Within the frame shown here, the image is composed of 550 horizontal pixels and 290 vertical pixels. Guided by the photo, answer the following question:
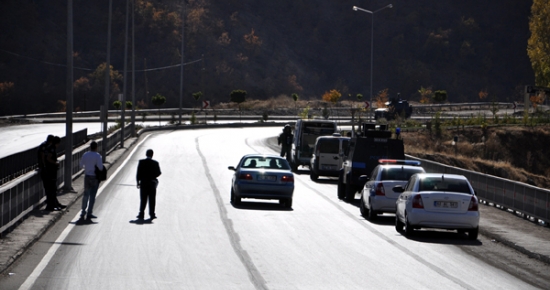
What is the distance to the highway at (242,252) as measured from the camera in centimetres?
1296

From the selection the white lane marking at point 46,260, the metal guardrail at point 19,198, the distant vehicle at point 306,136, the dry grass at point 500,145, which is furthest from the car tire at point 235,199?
the dry grass at point 500,145

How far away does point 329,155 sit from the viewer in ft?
118

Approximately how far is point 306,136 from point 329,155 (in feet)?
17.0

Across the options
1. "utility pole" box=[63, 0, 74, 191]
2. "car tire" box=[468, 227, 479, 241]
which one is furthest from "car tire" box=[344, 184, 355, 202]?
"utility pole" box=[63, 0, 74, 191]

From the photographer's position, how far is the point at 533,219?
75.7 ft

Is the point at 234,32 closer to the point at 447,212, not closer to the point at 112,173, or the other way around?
the point at 112,173

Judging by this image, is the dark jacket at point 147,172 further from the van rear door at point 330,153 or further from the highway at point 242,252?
the van rear door at point 330,153

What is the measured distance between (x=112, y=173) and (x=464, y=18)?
146 m

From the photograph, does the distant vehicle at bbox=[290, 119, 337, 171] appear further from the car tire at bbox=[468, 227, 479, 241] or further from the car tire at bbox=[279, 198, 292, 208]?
the car tire at bbox=[468, 227, 479, 241]

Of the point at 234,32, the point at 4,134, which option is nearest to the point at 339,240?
the point at 4,134

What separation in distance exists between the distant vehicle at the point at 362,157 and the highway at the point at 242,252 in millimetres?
1053

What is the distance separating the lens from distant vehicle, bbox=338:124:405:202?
28.0m

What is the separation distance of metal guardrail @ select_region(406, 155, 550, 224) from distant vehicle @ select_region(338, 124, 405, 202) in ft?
8.47

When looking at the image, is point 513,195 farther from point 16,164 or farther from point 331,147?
point 16,164
